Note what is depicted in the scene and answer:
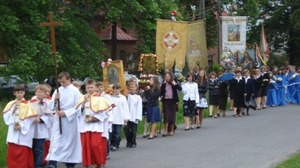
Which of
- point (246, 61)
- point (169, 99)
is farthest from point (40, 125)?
point (246, 61)

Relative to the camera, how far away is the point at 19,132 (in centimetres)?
1191

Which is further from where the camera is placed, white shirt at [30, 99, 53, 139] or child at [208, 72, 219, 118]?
child at [208, 72, 219, 118]

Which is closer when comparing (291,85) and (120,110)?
(120,110)

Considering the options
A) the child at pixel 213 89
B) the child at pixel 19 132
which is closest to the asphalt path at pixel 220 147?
the child at pixel 19 132

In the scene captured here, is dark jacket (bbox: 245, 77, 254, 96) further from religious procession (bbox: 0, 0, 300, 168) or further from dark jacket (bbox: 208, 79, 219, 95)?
dark jacket (bbox: 208, 79, 219, 95)

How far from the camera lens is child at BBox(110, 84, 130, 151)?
1552 cm

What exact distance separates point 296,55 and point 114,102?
5234 centimetres

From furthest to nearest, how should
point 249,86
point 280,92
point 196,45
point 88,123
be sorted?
1. point 280,92
2. point 196,45
3. point 249,86
4. point 88,123

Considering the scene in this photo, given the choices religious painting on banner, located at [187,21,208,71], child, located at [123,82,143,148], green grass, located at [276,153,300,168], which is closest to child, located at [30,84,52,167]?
child, located at [123,82,143,148]

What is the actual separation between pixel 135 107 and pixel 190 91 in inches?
162

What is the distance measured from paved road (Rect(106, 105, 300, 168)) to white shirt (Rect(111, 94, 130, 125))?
2.27 ft

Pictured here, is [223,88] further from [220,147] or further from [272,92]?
[220,147]

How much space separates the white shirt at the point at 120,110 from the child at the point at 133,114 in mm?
601

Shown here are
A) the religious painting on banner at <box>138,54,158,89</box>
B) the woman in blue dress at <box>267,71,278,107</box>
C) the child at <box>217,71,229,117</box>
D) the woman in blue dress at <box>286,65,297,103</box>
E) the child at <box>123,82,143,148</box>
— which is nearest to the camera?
the child at <box>123,82,143,148</box>
